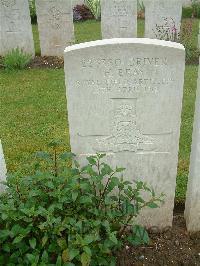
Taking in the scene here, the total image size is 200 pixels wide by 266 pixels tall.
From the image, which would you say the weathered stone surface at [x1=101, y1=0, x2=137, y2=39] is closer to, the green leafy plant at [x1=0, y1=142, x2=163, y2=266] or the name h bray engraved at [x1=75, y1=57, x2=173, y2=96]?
the name h bray engraved at [x1=75, y1=57, x2=173, y2=96]

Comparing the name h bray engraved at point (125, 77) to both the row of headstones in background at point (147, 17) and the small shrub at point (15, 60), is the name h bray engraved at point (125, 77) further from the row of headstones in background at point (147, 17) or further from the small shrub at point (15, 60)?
the row of headstones in background at point (147, 17)

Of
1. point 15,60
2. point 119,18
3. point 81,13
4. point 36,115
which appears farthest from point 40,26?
point 81,13

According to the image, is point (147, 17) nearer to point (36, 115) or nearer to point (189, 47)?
point (189, 47)

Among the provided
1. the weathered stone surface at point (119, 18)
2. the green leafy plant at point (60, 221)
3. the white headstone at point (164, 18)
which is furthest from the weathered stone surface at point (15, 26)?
the green leafy plant at point (60, 221)

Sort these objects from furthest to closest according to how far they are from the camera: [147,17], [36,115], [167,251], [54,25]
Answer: [147,17], [54,25], [36,115], [167,251]

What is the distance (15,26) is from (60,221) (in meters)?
6.36

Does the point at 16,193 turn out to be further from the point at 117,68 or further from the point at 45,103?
the point at 45,103

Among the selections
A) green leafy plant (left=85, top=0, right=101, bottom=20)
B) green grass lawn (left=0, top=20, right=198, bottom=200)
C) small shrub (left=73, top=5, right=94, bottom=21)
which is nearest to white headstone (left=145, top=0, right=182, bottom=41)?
green grass lawn (left=0, top=20, right=198, bottom=200)

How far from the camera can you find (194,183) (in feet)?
10.1

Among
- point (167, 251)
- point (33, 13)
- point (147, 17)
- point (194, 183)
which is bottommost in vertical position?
point (167, 251)

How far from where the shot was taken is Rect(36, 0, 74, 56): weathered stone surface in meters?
8.05

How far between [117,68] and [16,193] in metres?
1.12

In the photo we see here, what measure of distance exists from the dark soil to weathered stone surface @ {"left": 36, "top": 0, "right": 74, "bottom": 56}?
5896 mm

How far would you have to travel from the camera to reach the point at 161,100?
284 cm
